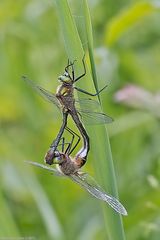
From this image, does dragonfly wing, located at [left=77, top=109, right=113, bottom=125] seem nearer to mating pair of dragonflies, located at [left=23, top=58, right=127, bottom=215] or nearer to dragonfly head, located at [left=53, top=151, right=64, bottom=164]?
mating pair of dragonflies, located at [left=23, top=58, right=127, bottom=215]

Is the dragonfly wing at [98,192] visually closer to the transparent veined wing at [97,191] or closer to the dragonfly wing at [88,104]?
the transparent veined wing at [97,191]

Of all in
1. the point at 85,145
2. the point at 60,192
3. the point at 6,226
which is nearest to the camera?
the point at 85,145

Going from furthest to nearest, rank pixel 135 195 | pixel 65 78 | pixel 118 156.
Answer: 1. pixel 118 156
2. pixel 135 195
3. pixel 65 78

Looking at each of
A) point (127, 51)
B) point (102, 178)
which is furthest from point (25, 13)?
point (102, 178)

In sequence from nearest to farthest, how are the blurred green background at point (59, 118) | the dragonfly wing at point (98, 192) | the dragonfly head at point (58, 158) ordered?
the dragonfly wing at point (98, 192), the dragonfly head at point (58, 158), the blurred green background at point (59, 118)

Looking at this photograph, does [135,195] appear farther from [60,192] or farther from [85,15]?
[85,15]

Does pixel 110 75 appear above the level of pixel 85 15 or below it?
above

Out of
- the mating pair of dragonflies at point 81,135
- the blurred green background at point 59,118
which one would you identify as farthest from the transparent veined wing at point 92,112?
the blurred green background at point 59,118
